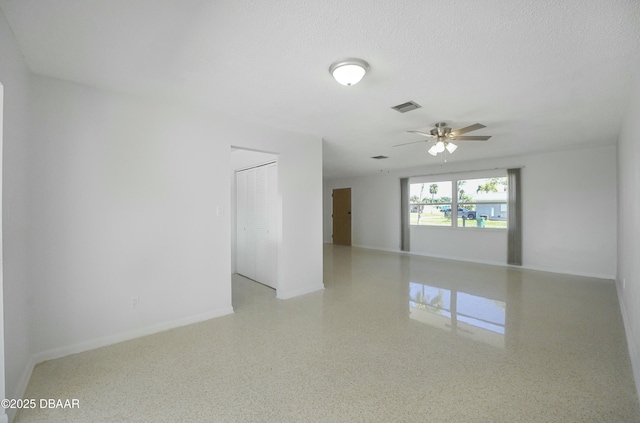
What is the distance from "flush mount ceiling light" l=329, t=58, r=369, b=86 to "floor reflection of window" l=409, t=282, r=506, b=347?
2.60 meters

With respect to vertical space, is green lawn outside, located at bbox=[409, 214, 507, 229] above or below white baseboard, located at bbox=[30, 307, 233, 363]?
above

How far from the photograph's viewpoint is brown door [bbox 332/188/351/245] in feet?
29.5

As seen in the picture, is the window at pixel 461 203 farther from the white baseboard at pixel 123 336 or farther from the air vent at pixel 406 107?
the white baseboard at pixel 123 336

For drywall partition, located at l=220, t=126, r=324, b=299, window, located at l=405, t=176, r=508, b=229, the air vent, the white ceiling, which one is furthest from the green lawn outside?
the air vent

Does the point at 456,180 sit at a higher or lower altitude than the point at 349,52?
lower

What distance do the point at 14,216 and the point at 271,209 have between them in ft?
8.63

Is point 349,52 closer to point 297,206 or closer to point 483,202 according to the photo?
point 297,206

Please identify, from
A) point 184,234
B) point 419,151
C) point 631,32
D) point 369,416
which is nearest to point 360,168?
point 419,151

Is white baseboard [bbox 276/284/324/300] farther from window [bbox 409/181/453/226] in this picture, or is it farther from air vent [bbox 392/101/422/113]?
window [bbox 409/181/453/226]

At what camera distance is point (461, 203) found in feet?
21.2

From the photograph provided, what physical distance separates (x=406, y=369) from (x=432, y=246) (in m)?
5.33

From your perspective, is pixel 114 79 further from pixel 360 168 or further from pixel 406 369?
pixel 360 168

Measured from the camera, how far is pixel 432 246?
6.95 meters

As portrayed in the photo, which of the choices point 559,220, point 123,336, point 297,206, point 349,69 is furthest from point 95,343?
point 559,220
